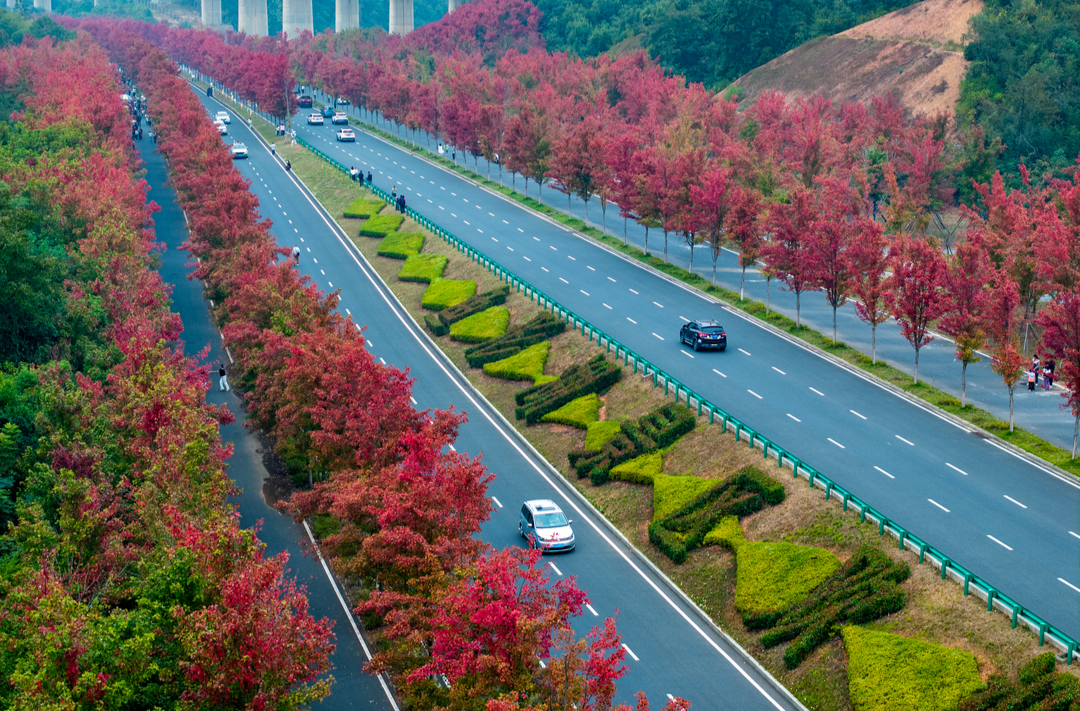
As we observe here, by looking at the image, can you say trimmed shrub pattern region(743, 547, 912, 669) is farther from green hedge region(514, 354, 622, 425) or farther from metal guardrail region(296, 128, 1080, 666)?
green hedge region(514, 354, 622, 425)

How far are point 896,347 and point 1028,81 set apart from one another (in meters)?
46.5

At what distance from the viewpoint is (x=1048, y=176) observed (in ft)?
266

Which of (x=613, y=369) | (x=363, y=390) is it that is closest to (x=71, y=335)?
(x=363, y=390)

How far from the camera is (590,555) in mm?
39625

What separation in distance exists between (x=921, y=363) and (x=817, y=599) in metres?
Answer: 23.5

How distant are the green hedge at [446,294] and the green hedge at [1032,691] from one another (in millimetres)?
45788

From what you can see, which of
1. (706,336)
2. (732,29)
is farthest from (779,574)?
(732,29)

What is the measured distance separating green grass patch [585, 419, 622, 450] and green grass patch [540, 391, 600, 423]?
0.73 metres

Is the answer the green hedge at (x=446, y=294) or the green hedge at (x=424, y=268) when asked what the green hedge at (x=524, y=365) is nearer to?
the green hedge at (x=446, y=294)

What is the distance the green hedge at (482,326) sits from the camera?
62406mm

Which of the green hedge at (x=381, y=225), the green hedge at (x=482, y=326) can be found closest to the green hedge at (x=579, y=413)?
the green hedge at (x=482, y=326)

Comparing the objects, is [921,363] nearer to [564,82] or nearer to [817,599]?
[817,599]

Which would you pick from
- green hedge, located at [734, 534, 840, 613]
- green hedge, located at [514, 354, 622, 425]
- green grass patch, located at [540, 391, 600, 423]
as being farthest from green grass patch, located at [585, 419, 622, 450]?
green hedge, located at [734, 534, 840, 613]

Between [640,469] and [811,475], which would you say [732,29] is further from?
[811,475]
